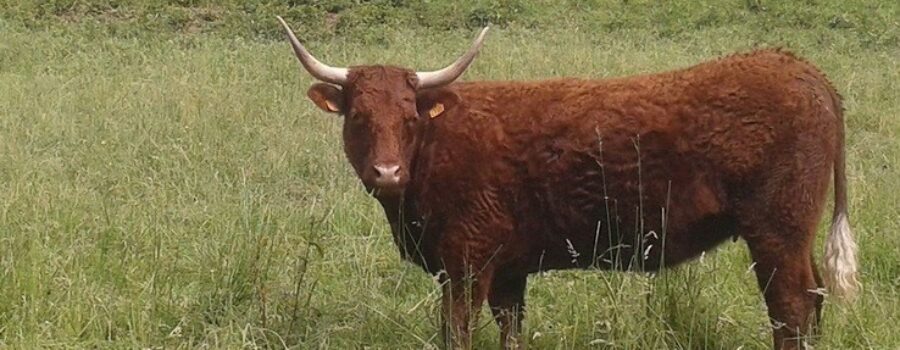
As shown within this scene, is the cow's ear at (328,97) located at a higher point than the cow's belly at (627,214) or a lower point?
higher

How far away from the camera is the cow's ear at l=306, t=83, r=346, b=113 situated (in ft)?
16.5

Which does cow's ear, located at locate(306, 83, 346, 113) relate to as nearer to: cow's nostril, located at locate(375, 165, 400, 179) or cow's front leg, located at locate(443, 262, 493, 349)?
cow's nostril, located at locate(375, 165, 400, 179)

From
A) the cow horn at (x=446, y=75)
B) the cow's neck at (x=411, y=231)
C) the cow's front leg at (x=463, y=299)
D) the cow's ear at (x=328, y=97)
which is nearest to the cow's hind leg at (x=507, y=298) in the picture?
the cow's front leg at (x=463, y=299)

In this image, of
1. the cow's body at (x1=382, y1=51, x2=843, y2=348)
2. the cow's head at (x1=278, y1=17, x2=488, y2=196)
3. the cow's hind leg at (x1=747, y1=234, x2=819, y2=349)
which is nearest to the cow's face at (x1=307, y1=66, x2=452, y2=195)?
the cow's head at (x1=278, y1=17, x2=488, y2=196)

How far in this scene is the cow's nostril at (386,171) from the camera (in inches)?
180

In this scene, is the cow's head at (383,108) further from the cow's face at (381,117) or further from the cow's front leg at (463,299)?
the cow's front leg at (463,299)

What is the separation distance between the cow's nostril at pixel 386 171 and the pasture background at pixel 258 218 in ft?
1.31

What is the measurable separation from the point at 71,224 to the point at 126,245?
Result: 58cm

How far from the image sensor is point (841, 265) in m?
4.91

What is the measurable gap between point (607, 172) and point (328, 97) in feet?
4.09

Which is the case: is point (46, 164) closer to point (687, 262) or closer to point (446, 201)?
point (446, 201)

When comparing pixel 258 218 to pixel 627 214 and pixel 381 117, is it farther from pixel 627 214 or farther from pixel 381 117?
pixel 627 214

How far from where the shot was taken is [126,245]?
18.6 feet

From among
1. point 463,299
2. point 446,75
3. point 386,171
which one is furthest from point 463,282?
point 446,75
